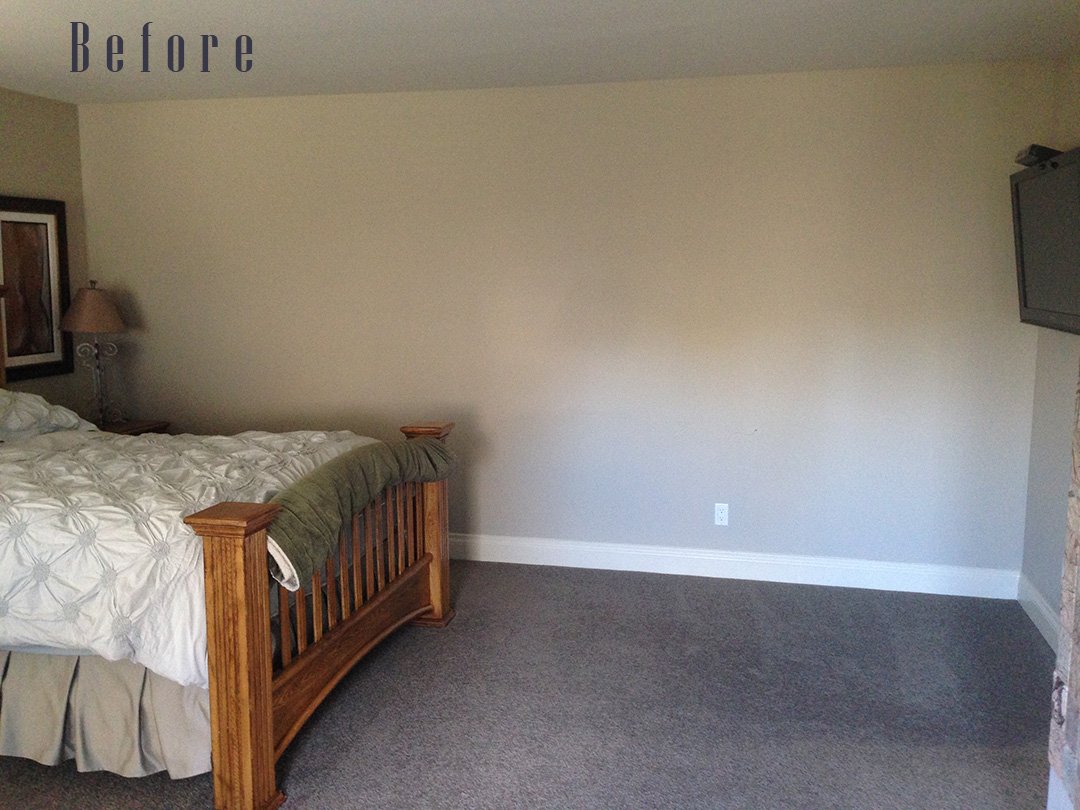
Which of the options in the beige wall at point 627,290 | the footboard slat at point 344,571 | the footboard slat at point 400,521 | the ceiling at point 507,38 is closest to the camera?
the footboard slat at point 344,571

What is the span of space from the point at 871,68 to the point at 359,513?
2806 mm

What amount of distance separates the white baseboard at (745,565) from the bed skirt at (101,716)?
2.07 metres

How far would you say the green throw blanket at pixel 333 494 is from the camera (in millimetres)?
2238

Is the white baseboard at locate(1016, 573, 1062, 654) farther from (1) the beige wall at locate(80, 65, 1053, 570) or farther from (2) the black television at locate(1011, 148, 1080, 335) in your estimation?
(2) the black television at locate(1011, 148, 1080, 335)

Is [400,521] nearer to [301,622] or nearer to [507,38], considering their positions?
[301,622]

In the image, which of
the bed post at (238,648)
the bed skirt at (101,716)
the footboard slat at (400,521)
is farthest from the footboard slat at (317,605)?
the footboard slat at (400,521)

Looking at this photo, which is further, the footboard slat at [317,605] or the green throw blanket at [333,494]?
the footboard slat at [317,605]

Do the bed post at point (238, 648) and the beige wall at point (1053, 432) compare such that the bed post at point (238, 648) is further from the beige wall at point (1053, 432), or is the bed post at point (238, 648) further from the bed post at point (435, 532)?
the beige wall at point (1053, 432)

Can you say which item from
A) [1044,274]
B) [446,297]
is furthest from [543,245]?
[1044,274]

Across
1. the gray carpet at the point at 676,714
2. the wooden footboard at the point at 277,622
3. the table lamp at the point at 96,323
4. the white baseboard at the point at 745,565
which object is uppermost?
the table lamp at the point at 96,323

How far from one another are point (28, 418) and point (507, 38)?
7.97 ft

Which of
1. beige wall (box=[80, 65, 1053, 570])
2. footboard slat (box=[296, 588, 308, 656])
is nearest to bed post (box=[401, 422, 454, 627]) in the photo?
beige wall (box=[80, 65, 1053, 570])

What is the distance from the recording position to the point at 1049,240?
2943 mm

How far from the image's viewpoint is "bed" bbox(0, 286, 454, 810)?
208 cm
